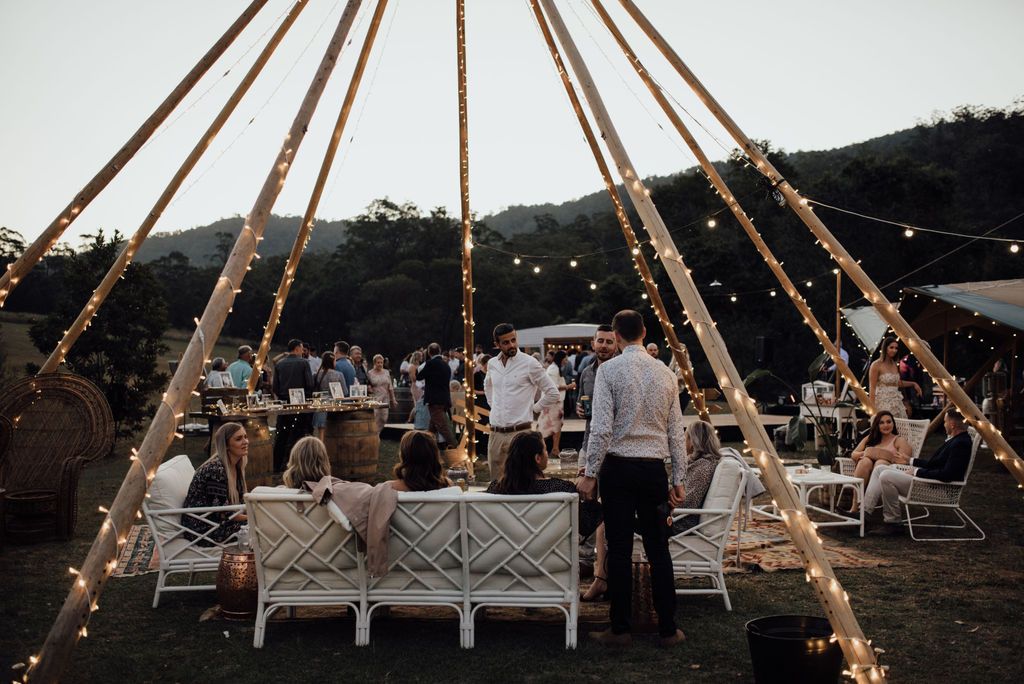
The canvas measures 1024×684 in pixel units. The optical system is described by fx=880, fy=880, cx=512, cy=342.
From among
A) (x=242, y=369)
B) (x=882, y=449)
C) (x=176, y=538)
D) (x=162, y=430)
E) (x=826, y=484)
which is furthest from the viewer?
(x=242, y=369)

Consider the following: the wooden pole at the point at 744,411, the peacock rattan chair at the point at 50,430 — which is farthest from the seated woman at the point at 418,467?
the peacock rattan chair at the point at 50,430

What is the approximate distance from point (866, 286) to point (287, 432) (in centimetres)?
863

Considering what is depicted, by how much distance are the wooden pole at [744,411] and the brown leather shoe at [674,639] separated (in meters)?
1.25

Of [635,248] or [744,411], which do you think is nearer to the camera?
[744,411]

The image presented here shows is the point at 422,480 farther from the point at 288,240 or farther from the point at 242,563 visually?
the point at 288,240

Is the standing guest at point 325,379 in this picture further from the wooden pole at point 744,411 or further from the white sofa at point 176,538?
the wooden pole at point 744,411

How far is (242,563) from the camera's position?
227 inches

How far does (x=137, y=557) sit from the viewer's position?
25.1ft

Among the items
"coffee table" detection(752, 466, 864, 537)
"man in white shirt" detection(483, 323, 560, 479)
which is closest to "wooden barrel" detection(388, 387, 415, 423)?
"man in white shirt" detection(483, 323, 560, 479)

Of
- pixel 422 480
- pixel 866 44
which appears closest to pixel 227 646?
pixel 422 480

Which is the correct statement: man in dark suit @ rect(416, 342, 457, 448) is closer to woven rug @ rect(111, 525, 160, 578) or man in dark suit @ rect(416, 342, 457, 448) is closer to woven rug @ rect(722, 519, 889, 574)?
woven rug @ rect(111, 525, 160, 578)

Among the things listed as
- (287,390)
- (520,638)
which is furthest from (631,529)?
(287,390)

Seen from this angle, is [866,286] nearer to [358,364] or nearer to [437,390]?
[437,390]

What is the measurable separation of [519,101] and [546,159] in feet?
157
